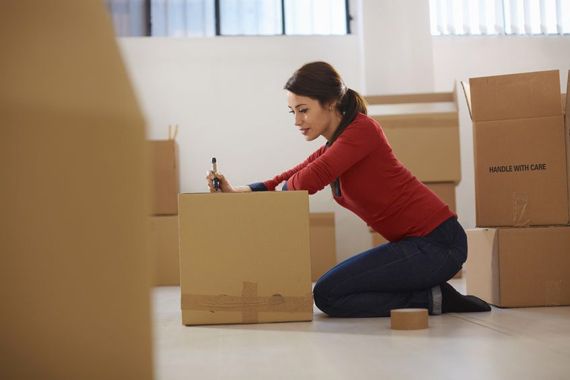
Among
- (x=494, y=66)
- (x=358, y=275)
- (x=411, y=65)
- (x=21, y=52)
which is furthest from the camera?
(x=494, y=66)

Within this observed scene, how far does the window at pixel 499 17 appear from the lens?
443 centimetres

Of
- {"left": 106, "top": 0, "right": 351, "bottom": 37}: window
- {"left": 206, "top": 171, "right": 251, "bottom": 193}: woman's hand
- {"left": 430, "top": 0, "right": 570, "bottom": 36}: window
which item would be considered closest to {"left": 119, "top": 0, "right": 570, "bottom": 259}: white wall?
{"left": 106, "top": 0, "right": 351, "bottom": 37}: window

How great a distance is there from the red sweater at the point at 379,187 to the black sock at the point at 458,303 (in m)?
0.18

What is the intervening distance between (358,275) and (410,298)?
16cm

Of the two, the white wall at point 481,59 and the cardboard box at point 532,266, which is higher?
the white wall at point 481,59

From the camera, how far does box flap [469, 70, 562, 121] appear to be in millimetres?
2133

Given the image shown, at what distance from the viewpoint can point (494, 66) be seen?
4391mm

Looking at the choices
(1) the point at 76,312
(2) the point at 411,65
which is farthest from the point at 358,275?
(2) the point at 411,65

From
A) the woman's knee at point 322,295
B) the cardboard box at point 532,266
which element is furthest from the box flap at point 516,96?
the woman's knee at point 322,295

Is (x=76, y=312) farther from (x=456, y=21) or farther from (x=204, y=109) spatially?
(x=456, y=21)

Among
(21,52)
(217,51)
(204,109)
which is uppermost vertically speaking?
(217,51)

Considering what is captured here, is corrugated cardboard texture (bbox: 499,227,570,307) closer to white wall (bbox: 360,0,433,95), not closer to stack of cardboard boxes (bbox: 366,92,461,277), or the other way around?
stack of cardboard boxes (bbox: 366,92,461,277)

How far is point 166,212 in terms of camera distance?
3707 millimetres

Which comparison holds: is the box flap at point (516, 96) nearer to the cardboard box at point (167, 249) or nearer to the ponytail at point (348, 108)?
the ponytail at point (348, 108)
